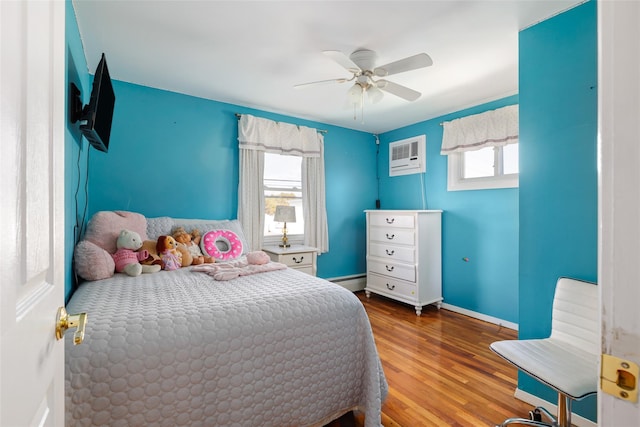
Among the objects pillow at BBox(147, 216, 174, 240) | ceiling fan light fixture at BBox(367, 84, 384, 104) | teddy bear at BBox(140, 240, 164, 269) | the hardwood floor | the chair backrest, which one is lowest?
the hardwood floor

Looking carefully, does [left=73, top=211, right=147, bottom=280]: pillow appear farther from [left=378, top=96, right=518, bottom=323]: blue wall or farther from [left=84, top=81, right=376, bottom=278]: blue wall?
[left=378, top=96, right=518, bottom=323]: blue wall

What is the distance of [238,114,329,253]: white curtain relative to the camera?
3346 millimetres

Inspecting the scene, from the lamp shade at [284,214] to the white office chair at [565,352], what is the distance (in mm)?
2349

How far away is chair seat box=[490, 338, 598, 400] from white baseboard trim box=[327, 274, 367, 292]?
2.67 meters

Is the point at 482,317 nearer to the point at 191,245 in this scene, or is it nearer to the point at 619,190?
the point at 191,245

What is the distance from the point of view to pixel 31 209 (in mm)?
476

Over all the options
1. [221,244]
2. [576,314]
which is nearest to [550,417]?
[576,314]

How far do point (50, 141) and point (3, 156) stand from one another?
24 centimetres

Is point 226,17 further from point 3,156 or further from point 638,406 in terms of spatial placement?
point 638,406

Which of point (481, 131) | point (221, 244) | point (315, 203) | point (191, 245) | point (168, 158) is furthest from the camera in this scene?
point (315, 203)

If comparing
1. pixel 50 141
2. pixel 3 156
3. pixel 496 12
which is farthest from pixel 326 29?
pixel 3 156

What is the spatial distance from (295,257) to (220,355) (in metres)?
2.07

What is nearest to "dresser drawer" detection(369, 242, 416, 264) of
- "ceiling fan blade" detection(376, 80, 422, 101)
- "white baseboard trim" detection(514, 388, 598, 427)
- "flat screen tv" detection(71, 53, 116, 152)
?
"white baseboard trim" detection(514, 388, 598, 427)

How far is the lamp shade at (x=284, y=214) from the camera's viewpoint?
3419 mm
